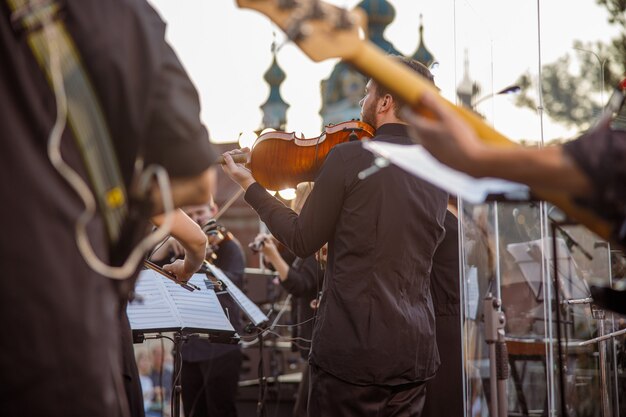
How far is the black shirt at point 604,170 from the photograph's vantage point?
1.88m

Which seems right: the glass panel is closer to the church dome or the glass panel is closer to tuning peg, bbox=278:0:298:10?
tuning peg, bbox=278:0:298:10

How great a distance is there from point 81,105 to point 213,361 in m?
5.85

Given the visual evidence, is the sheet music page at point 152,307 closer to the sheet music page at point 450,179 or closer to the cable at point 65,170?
the sheet music page at point 450,179

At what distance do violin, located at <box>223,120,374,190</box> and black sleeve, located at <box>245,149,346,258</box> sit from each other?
811 mm

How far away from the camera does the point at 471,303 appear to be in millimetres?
5320

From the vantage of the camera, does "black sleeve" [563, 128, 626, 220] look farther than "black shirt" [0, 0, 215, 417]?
Yes

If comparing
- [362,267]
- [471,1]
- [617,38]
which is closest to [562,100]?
[617,38]

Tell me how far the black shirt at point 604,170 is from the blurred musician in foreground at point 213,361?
531 centimetres

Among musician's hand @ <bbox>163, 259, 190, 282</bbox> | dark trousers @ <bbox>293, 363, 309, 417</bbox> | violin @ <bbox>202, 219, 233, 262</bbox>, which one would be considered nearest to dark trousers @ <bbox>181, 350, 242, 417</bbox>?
dark trousers @ <bbox>293, 363, 309, 417</bbox>

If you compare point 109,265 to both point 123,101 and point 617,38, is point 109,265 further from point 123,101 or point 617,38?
point 617,38

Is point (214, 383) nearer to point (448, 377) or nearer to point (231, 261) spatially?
point (231, 261)

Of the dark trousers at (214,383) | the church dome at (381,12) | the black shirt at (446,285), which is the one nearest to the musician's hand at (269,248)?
the dark trousers at (214,383)

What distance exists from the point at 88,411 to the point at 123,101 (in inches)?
24.8

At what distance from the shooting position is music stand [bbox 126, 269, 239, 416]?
14.2 ft
